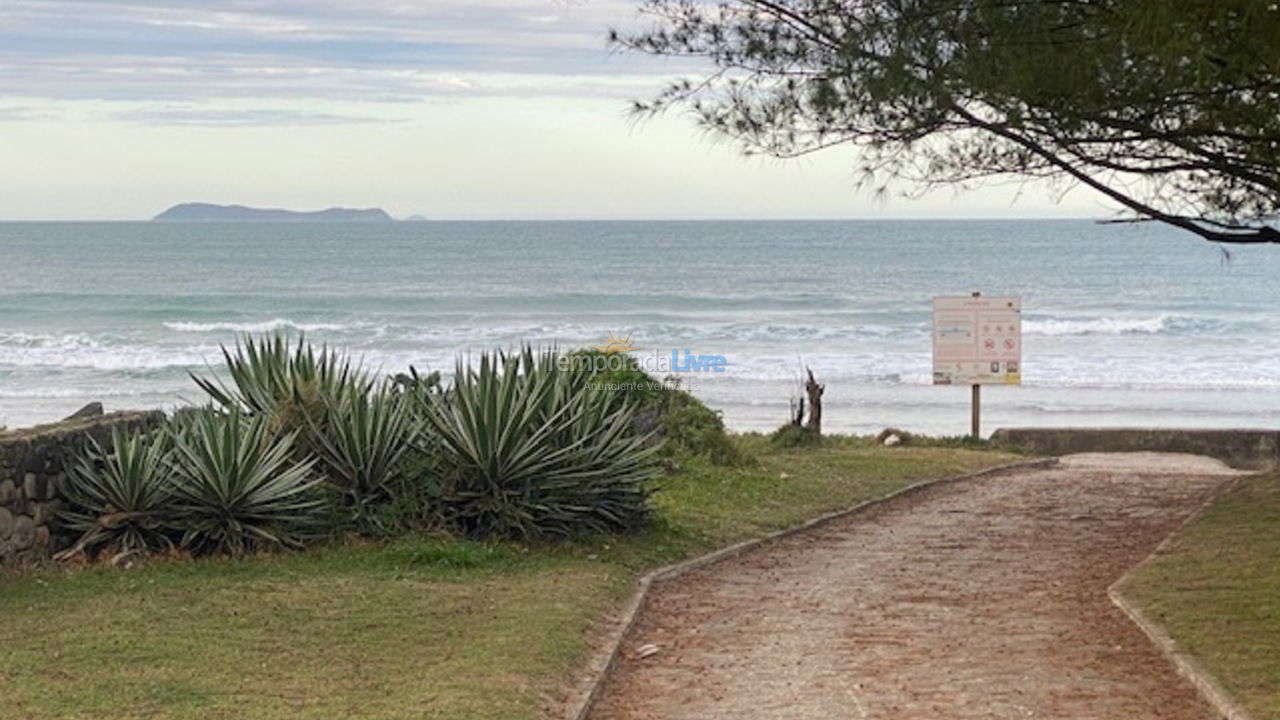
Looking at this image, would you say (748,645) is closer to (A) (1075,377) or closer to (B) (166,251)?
(A) (1075,377)

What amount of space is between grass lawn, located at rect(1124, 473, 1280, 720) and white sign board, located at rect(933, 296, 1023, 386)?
8833 mm

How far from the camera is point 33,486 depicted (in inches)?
446

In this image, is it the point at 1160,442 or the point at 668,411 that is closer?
the point at 668,411

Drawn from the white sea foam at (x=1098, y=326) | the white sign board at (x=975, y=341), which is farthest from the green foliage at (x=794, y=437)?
the white sea foam at (x=1098, y=326)

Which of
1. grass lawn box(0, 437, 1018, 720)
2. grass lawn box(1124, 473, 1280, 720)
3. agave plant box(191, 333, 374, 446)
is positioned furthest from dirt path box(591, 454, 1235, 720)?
agave plant box(191, 333, 374, 446)

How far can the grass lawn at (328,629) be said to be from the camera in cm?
791

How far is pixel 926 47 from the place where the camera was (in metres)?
11.2

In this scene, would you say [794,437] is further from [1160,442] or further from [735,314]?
[735,314]

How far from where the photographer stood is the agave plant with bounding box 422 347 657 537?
1254 cm

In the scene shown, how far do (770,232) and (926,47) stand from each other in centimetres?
11896

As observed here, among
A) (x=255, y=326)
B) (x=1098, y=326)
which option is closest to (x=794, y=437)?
(x=1098, y=326)

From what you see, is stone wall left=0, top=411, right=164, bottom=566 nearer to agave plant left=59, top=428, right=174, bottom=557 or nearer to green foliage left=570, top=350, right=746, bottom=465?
agave plant left=59, top=428, right=174, bottom=557

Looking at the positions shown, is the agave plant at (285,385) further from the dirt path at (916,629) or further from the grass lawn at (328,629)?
the dirt path at (916,629)

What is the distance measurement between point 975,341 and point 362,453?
13.1m
